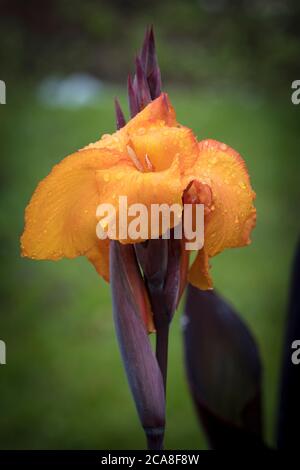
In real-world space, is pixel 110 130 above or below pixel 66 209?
above

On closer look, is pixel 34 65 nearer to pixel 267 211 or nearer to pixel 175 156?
pixel 267 211

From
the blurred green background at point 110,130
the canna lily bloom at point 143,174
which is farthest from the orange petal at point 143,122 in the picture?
the blurred green background at point 110,130

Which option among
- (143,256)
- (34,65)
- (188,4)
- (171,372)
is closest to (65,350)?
(171,372)

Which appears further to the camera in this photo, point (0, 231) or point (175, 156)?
point (0, 231)

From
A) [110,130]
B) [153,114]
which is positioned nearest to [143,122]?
[153,114]

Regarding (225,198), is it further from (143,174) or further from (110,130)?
(110,130)

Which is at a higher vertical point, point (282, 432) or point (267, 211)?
point (267, 211)

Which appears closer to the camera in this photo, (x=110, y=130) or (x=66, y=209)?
(x=66, y=209)
